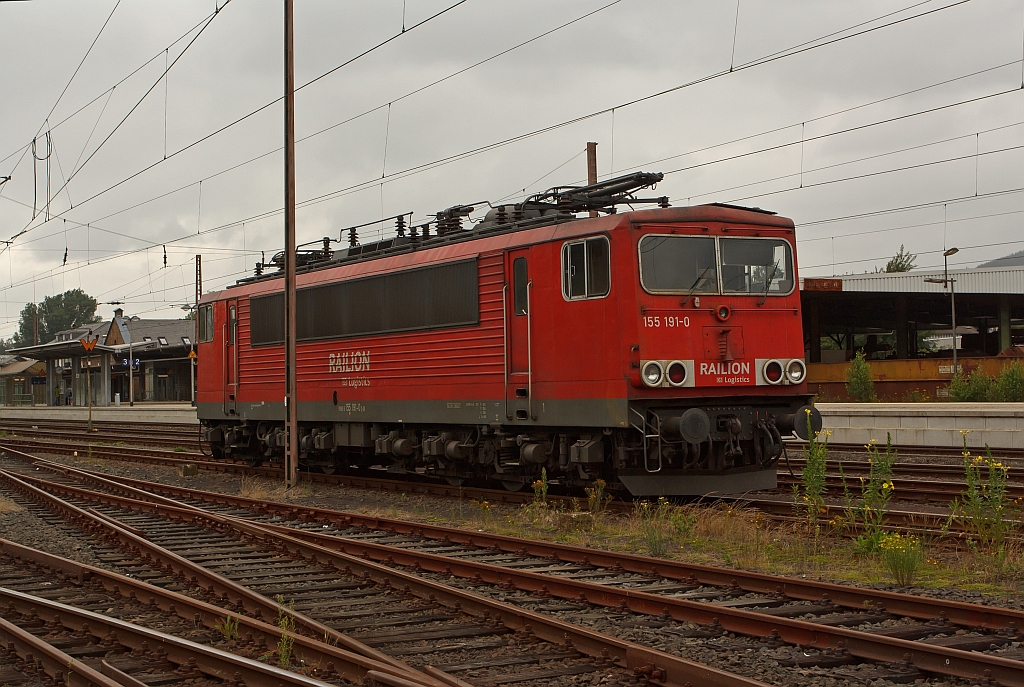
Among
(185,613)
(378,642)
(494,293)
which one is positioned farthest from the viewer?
(494,293)

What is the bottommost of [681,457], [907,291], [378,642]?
[378,642]

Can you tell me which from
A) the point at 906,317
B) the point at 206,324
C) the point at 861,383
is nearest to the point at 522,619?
the point at 206,324

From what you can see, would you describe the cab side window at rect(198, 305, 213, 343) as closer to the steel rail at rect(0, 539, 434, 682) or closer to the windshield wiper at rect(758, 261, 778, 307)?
the steel rail at rect(0, 539, 434, 682)

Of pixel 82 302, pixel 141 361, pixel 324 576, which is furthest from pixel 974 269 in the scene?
pixel 82 302

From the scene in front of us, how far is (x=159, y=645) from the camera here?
6816 millimetres

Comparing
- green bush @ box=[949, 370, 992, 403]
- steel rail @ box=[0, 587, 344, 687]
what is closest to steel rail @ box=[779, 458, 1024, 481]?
steel rail @ box=[0, 587, 344, 687]

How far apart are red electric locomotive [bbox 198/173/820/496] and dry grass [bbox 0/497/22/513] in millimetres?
5311

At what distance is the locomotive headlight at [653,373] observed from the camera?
12055 millimetres

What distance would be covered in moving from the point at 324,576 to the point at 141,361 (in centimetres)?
5974

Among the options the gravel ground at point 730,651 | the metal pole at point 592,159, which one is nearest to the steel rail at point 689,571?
the gravel ground at point 730,651

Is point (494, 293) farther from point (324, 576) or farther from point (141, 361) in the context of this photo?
point (141, 361)

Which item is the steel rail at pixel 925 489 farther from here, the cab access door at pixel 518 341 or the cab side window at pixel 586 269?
the cab access door at pixel 518 341

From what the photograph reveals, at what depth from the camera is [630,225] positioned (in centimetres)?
1238

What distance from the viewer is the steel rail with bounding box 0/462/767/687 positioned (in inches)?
223
